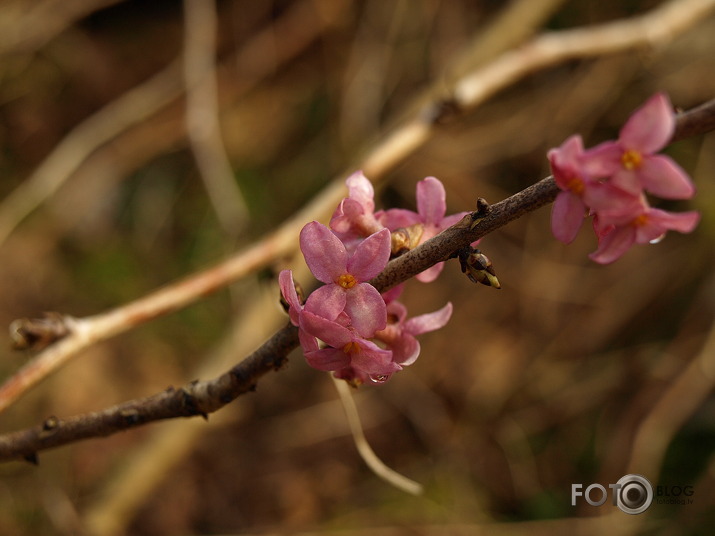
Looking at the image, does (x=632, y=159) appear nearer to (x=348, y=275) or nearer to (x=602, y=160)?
(x=602, y=160)

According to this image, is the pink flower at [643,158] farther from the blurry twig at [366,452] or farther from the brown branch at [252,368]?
the blurry twig at [366,452]

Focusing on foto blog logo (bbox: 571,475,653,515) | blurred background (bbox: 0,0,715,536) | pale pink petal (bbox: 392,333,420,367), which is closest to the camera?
pale pink petal (bbox: 392,333,420,367)

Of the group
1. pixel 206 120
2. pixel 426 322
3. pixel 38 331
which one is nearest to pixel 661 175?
pixel 426 322

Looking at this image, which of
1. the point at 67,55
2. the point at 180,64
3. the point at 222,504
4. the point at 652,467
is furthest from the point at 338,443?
the point at 67,55

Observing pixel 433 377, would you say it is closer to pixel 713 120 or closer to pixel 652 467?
pixel 652 467

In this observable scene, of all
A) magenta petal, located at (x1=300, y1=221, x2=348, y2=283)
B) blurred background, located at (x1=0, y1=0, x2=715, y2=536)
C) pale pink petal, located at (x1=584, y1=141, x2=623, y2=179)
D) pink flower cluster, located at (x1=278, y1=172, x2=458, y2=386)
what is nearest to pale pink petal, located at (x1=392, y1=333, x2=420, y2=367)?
pink flower cluster, located at (x1=278, y1=172, x2=458, y2=386)

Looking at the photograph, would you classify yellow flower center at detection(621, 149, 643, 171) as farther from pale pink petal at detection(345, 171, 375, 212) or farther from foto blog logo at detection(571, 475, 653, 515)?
foto blog logo at detection(571, 475, 653, 515)

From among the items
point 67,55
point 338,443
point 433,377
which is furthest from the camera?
point 67,55

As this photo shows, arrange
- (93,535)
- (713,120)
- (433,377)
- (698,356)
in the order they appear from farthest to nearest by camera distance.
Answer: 1. (433,377)
2. (698,356)
3. (93,535)
4. (713,120)
